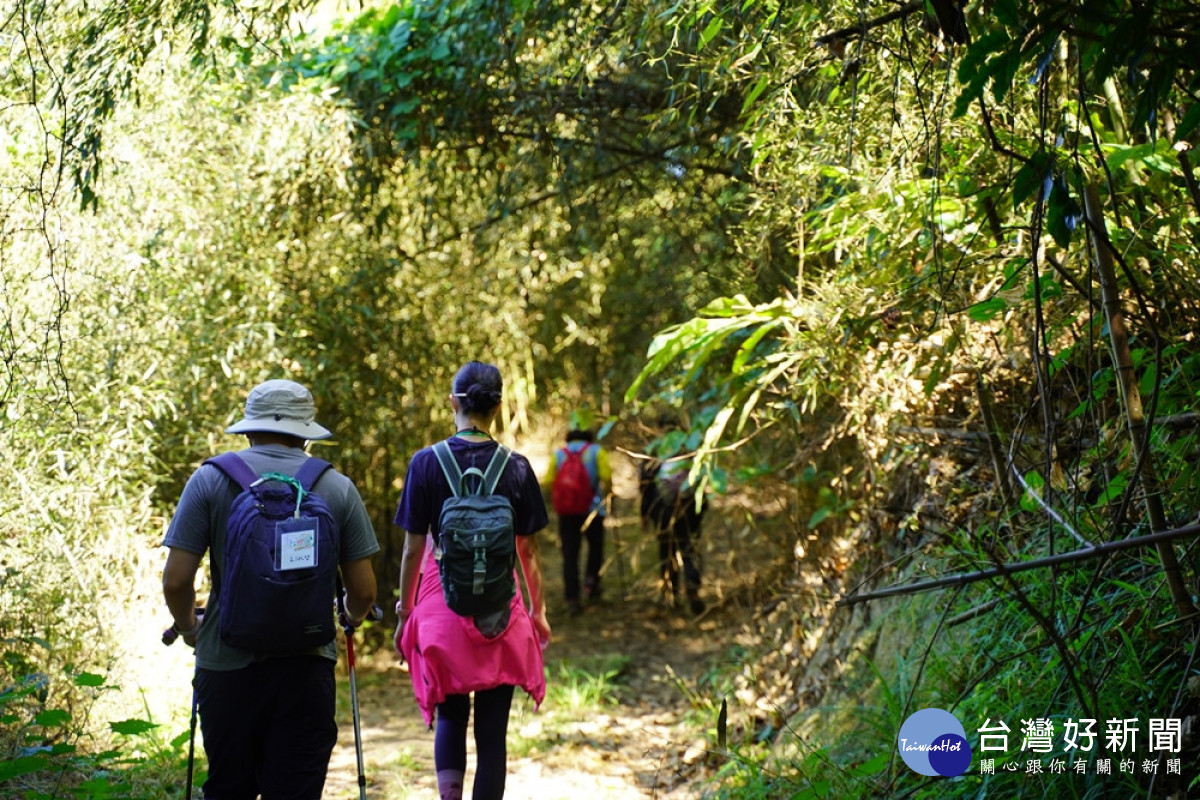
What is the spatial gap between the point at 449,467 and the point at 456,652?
644 mm

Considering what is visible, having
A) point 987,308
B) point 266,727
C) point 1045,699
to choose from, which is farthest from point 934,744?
point 266,727

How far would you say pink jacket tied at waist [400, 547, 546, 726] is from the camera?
3777mm

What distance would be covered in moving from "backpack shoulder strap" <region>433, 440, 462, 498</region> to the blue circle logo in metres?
1.71

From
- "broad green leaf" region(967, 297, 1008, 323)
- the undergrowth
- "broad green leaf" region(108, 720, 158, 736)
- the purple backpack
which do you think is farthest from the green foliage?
"broad green leaf" region(967, 297, 1008, 323)

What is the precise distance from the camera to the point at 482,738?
3.89m

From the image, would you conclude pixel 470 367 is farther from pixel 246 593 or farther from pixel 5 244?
pixel 5 244

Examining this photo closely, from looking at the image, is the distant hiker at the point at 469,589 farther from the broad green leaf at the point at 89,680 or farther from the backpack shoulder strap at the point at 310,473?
the broad green leaf at the point at 89,680

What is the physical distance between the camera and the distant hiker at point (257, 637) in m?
3.22

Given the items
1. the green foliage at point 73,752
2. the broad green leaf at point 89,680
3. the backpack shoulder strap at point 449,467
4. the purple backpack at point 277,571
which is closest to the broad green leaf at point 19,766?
the green foliage at point 73,752

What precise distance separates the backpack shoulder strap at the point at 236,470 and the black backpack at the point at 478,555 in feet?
2.20

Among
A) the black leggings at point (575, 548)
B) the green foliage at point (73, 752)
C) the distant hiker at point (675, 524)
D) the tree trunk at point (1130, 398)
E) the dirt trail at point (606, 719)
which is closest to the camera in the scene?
the tree trunk at point (1130, 398)

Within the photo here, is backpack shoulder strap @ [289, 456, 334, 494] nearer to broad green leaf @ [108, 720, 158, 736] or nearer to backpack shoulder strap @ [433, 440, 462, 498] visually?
backpack shoulder strap @ [433, 440, 462, 498]

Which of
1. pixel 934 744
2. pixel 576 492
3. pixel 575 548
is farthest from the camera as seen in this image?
pixel 575 548

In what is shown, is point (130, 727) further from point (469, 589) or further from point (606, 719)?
point (606, 719)
